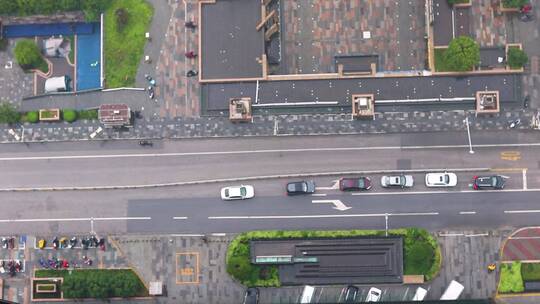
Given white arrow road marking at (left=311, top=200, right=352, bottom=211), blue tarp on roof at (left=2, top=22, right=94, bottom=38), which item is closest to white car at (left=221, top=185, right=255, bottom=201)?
white arrow road marking at (left=311, top=200, right=352, bottom=211)

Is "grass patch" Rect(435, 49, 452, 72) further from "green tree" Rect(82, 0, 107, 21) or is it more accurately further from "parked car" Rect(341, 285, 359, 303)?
"green tree" Rect(82, 0, 107, 21)

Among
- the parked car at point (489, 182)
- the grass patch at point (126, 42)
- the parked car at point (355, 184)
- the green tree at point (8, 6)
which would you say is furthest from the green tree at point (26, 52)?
the parked car at point (489, 182)

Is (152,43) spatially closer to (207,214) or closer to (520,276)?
(207,214)

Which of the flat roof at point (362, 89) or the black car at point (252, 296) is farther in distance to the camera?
the flat roof at point (362, 89)

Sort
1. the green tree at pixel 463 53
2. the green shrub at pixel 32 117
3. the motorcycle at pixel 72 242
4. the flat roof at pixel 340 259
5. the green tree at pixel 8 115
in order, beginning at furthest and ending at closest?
the green shrub at pixel 32 117, the green tree at pixel 8 115, the motorcycle at pixel 72 242, the green tree at pixel 463 53, the flat roof at pixel 340 259

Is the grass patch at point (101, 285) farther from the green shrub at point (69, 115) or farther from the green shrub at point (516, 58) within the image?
the green shrub at point (516, 58)

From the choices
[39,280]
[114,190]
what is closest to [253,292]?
[114,190]
